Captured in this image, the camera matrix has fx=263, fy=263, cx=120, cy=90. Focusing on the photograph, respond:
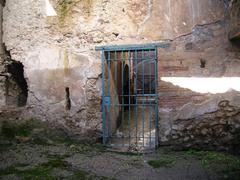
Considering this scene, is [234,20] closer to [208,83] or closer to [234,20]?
[234,20]

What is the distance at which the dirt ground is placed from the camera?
12.8 ft

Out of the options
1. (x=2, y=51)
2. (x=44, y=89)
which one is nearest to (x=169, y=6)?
(x=44, y=89)

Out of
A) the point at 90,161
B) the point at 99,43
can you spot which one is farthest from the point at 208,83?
the point at 90,161

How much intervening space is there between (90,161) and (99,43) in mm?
2422

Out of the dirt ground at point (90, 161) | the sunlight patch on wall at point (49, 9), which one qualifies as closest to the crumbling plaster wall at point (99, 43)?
the sunlight patch on wall at point (49, 9)

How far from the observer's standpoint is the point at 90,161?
15.1 feet

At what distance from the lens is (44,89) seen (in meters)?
5.76

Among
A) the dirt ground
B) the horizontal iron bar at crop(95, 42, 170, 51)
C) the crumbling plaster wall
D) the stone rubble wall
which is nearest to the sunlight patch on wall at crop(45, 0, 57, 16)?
the crumbling plaster wall

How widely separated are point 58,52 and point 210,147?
3.68 meters

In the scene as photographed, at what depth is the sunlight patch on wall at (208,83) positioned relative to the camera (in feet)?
16.3

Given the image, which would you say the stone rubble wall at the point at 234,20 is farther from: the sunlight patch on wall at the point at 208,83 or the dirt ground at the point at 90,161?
the dirt ground at the point at 90,161

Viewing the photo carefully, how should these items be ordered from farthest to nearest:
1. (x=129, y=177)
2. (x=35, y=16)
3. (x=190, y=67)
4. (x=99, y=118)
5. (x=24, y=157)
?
(x=35, y=16), (x=99, y=118), (x=190, y=67), (x=24, y=157), (x=129, y=177)

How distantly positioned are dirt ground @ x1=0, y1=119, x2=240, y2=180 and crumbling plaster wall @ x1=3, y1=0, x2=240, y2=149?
442 millimetres

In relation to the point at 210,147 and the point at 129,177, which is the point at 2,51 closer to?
the point at 129,177
